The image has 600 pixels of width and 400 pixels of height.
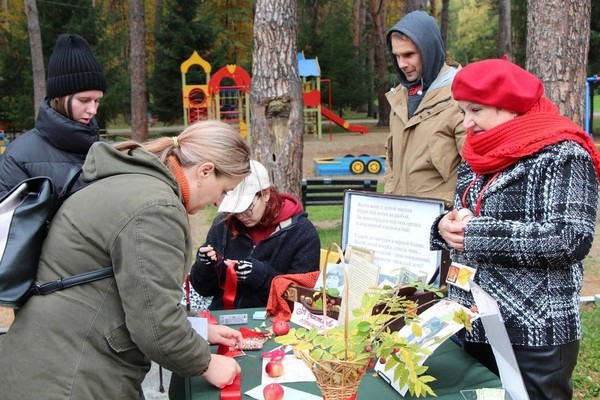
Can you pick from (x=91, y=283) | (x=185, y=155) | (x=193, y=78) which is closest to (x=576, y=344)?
(x=185, y=155)

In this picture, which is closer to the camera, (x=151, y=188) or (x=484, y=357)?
(x=151, y=188)

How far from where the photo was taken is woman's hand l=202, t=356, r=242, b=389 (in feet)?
5.77

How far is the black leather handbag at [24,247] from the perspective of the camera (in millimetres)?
1526

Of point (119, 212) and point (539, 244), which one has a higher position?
point (119, 212)

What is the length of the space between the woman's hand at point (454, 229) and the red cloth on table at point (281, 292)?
68 centimetres

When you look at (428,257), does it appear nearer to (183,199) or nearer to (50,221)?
(183,199)

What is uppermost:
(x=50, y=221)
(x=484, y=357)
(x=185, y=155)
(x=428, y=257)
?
(x=185, y=155)

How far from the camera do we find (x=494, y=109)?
1900 millimetres

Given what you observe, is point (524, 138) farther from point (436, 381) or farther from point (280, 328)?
point (280, 328)

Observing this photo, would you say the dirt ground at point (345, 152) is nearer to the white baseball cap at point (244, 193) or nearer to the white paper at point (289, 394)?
the white baseball cap at point (244, 193)

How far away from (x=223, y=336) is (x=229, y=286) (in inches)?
26.4

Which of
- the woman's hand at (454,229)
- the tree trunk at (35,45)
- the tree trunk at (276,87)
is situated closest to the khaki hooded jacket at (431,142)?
the woman's hand at (454,229)

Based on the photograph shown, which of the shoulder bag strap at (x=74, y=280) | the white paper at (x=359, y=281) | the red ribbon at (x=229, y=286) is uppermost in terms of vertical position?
the shoulder bag strap at (x=74, y=280)

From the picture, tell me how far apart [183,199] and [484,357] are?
3.46 ft
